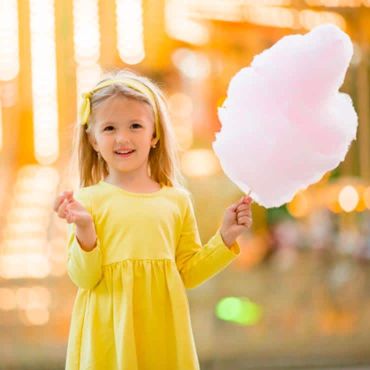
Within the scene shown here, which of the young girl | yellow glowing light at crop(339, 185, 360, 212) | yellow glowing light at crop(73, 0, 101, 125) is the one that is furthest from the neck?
yellow glowing light at crop(339, 185, 360, 212)

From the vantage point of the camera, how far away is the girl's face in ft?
5.90

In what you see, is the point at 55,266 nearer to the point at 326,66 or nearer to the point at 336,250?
the point at 336,250

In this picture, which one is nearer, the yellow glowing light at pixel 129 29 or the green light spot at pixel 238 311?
the green light spot at pixel 238 311

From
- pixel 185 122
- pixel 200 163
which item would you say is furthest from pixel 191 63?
pixel 200 163

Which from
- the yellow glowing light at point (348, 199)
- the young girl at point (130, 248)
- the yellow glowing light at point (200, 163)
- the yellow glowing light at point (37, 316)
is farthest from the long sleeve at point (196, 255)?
the yellow glowing light at point (348, 199)

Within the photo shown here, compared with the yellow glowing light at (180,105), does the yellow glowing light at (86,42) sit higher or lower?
higher

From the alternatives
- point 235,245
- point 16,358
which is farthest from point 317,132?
point 16,358

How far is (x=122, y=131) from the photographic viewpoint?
70.8 inches

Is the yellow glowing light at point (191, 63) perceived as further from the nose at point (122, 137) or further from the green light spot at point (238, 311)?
the nose at point (122, 137)

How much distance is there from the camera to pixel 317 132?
1757 mm

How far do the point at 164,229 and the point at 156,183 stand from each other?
0.11 m

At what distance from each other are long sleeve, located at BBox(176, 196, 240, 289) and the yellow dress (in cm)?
5

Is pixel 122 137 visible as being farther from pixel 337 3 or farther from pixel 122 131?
pixel 337 3

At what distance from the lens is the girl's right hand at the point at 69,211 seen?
1.71 m
